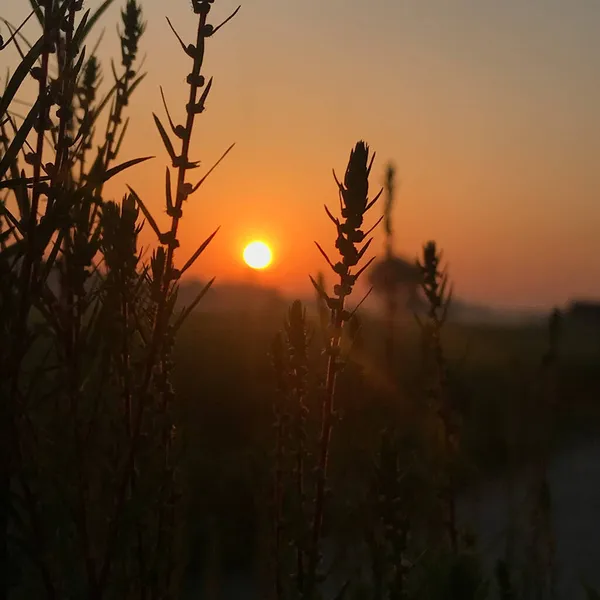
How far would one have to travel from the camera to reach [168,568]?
5.09 ft

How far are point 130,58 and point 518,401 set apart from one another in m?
2.31

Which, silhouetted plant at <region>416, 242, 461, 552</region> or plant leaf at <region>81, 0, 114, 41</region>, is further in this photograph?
silhouetted plant at <region>416, 242, 461, 552</region>

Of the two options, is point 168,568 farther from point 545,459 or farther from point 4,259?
point 545,459

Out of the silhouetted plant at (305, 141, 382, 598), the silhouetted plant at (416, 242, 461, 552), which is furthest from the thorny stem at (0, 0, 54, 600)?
the silhouetted plant at (416, 242, 461, 552)

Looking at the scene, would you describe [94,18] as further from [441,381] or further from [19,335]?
[441,381]

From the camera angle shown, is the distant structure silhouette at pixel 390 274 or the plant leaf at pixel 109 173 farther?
the distant structure silhouette at pixel 390 274

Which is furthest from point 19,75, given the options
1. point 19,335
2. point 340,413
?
point 340,413

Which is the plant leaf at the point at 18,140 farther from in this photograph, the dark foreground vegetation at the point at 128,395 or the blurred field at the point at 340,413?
the blurred field at the point at 340,413

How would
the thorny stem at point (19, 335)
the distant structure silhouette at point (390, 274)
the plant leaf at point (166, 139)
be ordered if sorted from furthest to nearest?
1. the distant structure silhouette at point (390, 274)
2. the plant leaf at point (166, 139)
3. the thorny stem at point (19, 335)

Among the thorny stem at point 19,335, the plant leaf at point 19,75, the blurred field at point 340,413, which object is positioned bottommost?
the blurred field at point 340,413

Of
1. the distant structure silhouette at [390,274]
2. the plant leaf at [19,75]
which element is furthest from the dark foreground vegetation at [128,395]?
the distant structure silhouette at [390,274]

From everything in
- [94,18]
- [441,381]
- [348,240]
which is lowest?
[441,381]

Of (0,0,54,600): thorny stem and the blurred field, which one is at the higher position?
(0,0,54,600): thorny stem

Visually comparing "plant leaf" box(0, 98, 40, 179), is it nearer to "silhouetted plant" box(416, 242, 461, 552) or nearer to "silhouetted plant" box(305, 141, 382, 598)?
"silhouetted plant" box(305, 141, 382, 598)
